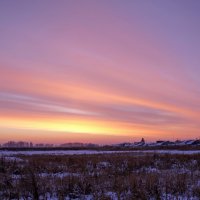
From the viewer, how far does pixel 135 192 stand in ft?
32.6

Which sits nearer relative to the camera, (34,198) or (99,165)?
(34,198)

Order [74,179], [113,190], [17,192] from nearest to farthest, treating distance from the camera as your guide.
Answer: [17,192], [113,190], [74,179]

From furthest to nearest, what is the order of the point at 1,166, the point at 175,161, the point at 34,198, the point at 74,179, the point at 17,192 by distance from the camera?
the point at 175,161 < the point at 1,166 < the point at 74,179 < the point at 17,192 < the point at 34,198

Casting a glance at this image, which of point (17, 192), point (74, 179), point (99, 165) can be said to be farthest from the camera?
point (99, 165)

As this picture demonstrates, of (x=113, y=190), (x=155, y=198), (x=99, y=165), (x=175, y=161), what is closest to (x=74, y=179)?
(x=113, y=190)

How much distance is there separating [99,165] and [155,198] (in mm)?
10664

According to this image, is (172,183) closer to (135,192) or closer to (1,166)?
(135,192)

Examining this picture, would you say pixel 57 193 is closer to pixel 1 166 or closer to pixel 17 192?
pixel 17 192

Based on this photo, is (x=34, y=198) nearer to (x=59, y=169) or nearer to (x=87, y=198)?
(x=87, y=198)

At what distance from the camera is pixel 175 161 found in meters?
22.4

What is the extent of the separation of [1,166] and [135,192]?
863 centimetres

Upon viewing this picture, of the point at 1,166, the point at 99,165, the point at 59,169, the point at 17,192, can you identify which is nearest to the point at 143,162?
the point at 99,165

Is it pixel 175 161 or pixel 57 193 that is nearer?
pixel 57 193

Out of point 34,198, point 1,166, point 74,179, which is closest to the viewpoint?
point 34,198
